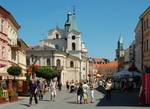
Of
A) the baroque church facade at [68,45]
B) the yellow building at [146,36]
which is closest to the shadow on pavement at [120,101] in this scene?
the yellow building at [146,36]

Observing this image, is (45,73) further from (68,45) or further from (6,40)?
(68,45)

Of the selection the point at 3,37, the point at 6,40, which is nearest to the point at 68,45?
the point at 6,40

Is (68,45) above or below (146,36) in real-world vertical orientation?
above

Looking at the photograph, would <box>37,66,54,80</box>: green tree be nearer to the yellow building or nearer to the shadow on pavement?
the yellow building

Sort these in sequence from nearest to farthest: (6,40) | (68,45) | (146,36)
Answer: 1. (6,40)
2. (146,36)
3. (68,45)

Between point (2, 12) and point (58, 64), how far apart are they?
69.2 meters

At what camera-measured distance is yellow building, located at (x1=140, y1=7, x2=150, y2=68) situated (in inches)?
2034

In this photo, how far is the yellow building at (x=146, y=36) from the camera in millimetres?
51662

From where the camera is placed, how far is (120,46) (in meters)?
197

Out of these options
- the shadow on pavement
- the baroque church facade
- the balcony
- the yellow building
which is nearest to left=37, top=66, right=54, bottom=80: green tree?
the yellow building

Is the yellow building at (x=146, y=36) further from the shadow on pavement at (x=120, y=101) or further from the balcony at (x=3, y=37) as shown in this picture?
the balcony at (x=3, y=37)

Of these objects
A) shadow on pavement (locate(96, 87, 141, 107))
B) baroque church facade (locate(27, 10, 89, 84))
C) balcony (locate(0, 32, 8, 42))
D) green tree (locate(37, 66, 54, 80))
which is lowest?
shadow on pavement (locate(96, 87, 141, 107))

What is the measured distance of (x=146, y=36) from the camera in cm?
5359

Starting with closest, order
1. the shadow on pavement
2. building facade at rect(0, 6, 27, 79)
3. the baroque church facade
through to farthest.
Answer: the shadow on pavement → building facade at rect(0, 6, 27, 79) → the baroque church facade
